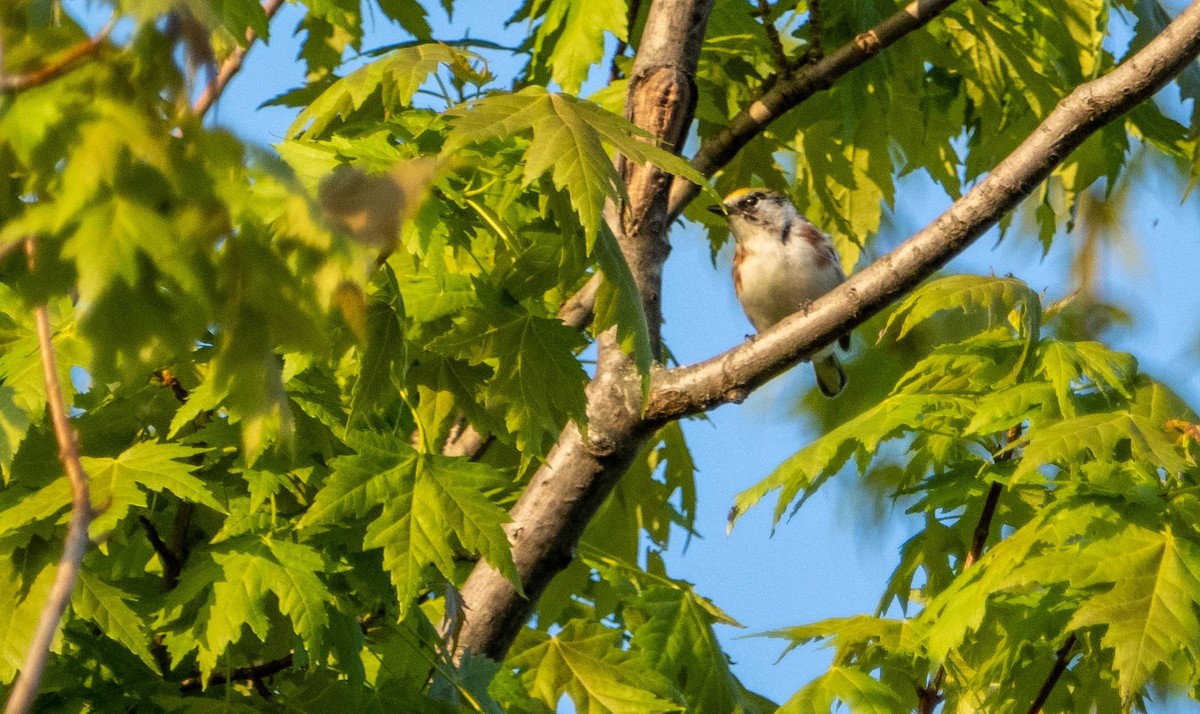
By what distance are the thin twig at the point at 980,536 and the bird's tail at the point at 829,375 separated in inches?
78.5

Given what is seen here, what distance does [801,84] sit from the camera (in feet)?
10.6

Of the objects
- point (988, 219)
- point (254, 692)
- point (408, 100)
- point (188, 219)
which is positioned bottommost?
point (254, 692)

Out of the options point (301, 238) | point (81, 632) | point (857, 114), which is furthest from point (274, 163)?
point (857, 114)

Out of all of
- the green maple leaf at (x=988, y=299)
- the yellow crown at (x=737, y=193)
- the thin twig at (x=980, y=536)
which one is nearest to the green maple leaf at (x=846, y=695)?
the thin twig at (x=980, y=536)

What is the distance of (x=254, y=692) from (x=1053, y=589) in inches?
56.9

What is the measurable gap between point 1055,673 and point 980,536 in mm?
347

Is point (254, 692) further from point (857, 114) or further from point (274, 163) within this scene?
point (857, 114)

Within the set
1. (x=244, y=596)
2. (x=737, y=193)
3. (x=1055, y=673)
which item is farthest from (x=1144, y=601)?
(x=737, y=193)

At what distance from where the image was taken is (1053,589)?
244cm

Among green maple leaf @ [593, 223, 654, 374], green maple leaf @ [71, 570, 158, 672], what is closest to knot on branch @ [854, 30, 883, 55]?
green maple leaf @ [593, 223, 654, 374]

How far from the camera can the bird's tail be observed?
5.05m

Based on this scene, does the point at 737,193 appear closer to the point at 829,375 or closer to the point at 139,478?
the point at 829,375

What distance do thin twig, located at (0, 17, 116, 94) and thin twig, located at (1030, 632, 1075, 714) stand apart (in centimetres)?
216

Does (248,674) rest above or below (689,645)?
below
